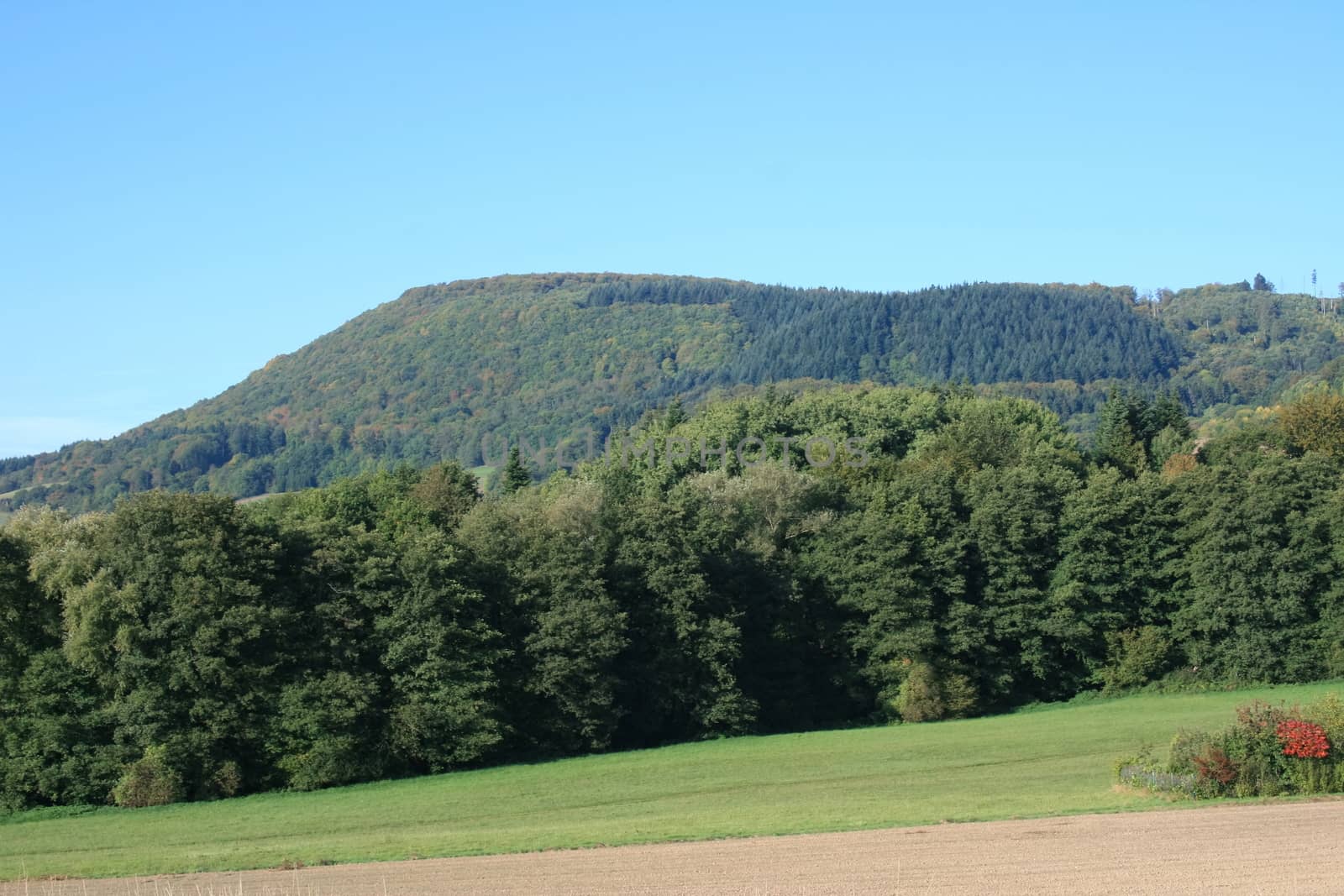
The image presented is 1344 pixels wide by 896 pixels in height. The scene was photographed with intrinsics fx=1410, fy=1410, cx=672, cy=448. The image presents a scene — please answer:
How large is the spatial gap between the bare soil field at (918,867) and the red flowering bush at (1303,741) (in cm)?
261

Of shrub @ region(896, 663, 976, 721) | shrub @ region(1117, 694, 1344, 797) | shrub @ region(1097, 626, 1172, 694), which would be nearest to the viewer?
shrub @ region(1117, 694, 1344, 797)

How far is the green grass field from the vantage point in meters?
35.8

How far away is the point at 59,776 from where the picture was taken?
165ft

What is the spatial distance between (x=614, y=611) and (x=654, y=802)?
19.9 meters

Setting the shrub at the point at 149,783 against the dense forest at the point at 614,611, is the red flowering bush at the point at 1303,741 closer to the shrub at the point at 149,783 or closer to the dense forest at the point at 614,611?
the dense forest at the point at 614,611

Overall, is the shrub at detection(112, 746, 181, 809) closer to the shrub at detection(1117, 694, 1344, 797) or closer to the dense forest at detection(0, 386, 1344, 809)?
the dense forest at detection(0, 386, 1344, 809)

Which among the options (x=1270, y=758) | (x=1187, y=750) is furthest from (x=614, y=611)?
(x=1270, y=758)

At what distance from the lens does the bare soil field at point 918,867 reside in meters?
27.5

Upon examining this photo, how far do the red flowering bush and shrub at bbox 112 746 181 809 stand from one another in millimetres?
36730

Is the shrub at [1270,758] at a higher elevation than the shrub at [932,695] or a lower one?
higher

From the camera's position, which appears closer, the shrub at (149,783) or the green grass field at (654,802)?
the green grass field at (654,802)

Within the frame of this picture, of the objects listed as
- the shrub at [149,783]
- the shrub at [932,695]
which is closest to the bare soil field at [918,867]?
the shrub at [149,783]

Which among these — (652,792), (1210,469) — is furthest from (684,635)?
(1210,469)

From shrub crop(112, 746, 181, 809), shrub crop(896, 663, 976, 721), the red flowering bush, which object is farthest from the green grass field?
shrub crop(896, 663, 976, 721)
